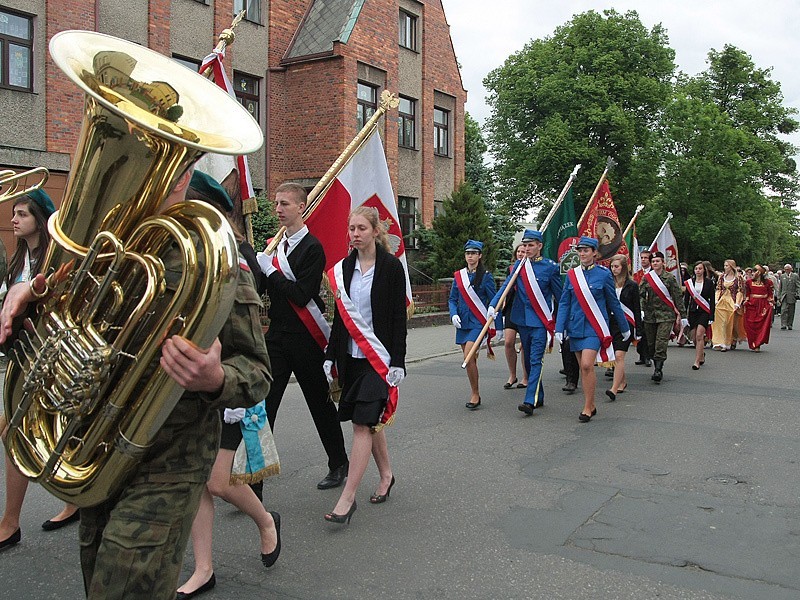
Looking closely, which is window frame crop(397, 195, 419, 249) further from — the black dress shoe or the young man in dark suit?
the black dress shoe

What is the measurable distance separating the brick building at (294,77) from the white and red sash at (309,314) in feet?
27.0

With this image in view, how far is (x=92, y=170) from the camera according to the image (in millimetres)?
2340

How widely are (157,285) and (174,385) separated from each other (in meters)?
0.27

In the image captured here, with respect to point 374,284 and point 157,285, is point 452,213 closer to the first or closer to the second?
point 374,284

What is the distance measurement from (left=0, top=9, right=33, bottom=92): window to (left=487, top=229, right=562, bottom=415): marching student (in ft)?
36.9

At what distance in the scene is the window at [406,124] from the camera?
2517cm

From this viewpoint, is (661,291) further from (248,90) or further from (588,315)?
(248,90)

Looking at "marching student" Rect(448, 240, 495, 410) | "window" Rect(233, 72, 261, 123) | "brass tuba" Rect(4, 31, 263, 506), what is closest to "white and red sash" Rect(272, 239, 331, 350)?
"brass tuba" Rect(4, 31, 263, 506)

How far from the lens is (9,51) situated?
→ 15430 mm

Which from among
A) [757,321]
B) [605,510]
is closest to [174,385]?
[605,510]

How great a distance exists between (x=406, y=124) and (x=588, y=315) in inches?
723

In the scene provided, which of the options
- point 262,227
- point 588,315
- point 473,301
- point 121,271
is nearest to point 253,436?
point 121,271

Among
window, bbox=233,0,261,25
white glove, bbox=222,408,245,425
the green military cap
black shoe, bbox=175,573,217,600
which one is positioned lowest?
black shoe, bbox=175,573,217,600

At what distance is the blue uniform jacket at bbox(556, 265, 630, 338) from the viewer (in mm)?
8225
